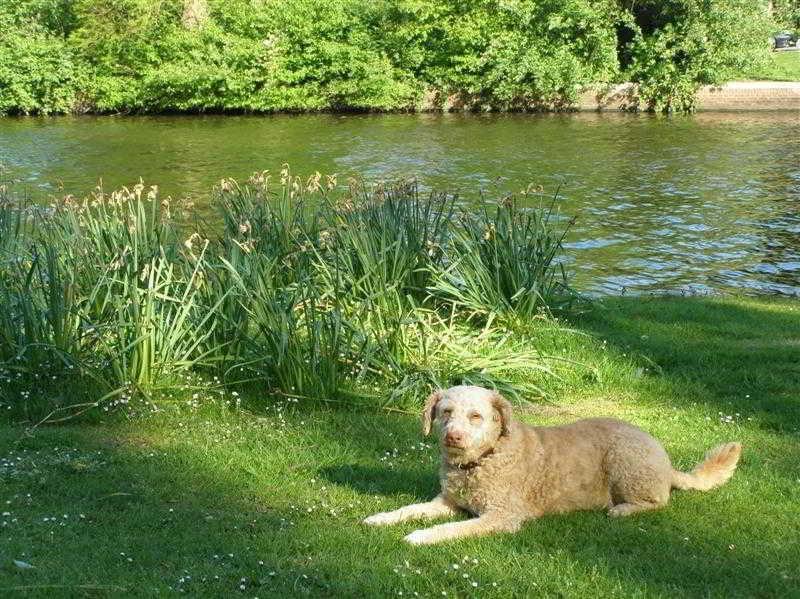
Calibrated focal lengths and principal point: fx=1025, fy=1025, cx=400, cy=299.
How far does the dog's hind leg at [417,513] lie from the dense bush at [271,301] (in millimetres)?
1783

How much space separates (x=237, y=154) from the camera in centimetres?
2383

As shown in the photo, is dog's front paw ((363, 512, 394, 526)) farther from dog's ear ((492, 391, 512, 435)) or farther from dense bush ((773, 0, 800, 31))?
dense bush ((773, 0, 800, 31))

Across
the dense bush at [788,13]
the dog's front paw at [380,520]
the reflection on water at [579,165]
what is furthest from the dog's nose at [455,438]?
the dense bush at [788,13]

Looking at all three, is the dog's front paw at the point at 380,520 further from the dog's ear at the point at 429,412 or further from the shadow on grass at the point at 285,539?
the dog's ear at the point at 429,412

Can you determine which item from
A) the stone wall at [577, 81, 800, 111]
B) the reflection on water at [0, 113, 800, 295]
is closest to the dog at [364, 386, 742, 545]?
the reflection on water at [0, 113, 800, 295]

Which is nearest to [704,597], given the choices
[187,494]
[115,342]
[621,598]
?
[621,598]

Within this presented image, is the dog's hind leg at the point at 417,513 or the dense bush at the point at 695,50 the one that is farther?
the dense bush at the point at 695,50

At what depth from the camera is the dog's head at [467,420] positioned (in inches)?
183

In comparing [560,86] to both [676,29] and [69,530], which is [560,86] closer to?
[676,29]

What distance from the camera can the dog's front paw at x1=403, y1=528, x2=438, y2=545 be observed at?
4617 mm

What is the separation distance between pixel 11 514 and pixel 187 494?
85cm

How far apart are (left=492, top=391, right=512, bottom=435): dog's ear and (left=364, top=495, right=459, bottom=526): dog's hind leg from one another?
18.1 inches

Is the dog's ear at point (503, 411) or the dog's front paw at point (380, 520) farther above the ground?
the dog's ear at point (503, 411)

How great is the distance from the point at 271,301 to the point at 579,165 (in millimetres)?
16088
